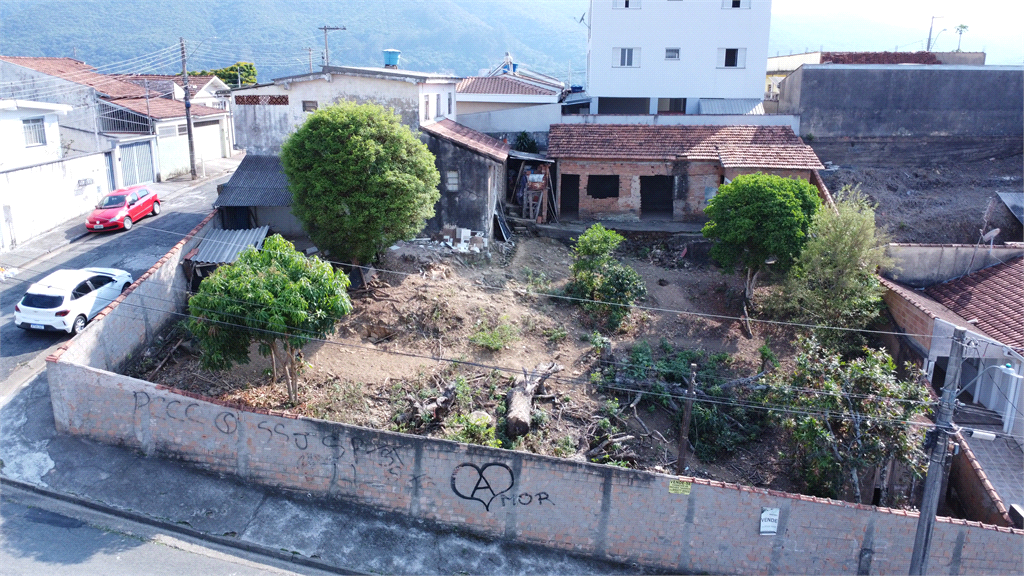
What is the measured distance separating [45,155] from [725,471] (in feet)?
90.4

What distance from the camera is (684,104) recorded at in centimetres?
3488

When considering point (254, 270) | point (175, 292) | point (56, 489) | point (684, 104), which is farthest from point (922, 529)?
point (684, 104)

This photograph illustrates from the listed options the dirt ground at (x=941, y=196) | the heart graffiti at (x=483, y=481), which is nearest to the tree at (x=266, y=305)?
the heart graffiti at (x=483, y=481)

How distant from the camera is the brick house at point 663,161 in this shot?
28.1 meters

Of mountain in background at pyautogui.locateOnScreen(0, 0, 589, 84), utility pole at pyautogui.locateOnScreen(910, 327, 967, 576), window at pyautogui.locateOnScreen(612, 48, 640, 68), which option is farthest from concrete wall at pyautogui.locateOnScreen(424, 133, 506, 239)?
mountain in background at pyautogui.locateOnScreen(0, 0, 589, 84)

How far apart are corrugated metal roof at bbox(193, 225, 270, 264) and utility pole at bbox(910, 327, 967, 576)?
1642 centimetres

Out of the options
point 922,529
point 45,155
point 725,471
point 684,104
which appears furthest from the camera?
point 684,104

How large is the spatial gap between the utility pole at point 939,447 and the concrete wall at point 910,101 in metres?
23.1

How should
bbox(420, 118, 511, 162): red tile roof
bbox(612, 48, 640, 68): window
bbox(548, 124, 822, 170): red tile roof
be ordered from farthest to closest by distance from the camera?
bbox(612, 48, 640, 68): window
bbox(548, 124, 822, 170): red tile roof
bbox(420, 118, 511, 162): red tile roof

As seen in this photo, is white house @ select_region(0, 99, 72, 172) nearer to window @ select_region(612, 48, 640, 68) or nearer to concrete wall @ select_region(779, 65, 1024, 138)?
window @ select_region(612, 48, 640, 68)

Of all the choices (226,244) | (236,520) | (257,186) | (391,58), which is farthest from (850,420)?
(391,58)

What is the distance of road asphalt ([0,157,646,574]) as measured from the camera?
12094 millimetres

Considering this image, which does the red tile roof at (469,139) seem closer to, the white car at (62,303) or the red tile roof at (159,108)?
the white car at (62,303)

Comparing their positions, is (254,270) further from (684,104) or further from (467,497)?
(684,104)
